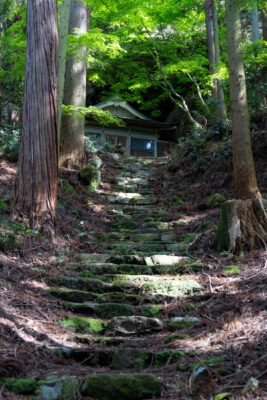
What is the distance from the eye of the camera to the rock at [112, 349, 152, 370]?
8.66ft

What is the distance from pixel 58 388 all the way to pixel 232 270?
9.51 ft

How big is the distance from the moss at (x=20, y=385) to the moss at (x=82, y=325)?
1173mm

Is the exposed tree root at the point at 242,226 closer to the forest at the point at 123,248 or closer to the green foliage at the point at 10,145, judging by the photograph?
the forest at the point at 123,248

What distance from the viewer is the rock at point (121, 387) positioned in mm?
2113

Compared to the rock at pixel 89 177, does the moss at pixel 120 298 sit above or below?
below

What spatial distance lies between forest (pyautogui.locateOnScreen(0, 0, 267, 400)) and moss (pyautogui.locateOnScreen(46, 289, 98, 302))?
0.04ft

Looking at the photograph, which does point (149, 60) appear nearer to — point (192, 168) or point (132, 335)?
point (192, 168)

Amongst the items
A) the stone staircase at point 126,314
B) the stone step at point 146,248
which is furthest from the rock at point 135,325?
the stone step at point 146,248

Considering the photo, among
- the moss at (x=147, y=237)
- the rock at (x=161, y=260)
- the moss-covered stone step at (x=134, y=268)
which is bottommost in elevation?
the moss-covered stone step at (x=134, y=268)

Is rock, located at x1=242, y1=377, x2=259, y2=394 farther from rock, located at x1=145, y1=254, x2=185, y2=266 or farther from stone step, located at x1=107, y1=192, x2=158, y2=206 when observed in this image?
stone step, located at x1=107, y1=192, x2=158, y2=206

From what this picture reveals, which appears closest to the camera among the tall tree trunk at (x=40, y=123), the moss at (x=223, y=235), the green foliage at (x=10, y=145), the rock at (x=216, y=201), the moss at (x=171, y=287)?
the moss at (x=171, y=287)

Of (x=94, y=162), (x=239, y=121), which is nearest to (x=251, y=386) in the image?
(x=239, y=121)

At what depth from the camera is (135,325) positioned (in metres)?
3.38

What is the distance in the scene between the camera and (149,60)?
20.1 m
